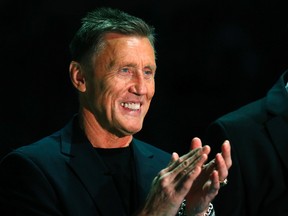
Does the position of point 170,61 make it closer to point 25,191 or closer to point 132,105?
point 132,105

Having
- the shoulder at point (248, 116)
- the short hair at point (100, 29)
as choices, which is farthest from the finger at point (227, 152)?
the short hair at point (100, 29)

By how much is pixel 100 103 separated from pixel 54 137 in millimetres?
206

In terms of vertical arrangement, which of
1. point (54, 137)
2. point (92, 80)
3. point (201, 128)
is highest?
point (92, 80)

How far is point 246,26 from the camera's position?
378cm

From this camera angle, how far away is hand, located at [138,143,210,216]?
2004 millimetres

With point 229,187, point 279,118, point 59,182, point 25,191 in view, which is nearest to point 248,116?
point 279,118

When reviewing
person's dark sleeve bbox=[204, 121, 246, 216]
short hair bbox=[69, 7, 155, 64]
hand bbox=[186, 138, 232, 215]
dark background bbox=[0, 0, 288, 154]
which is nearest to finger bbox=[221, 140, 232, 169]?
hand bbox=[186, 138, 232, 215]

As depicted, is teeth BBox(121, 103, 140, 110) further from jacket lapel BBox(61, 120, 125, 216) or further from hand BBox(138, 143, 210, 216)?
hand BBox(138, 143, 210, 216)

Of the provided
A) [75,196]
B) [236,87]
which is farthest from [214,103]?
[75,196]

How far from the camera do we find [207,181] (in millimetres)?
2117

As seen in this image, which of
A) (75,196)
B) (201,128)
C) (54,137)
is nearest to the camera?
(75,196)

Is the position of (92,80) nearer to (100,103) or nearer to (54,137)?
(100,103)

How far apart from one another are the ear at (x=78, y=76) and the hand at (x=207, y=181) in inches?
19.2

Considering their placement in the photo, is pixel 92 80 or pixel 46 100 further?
pixel 46 100
